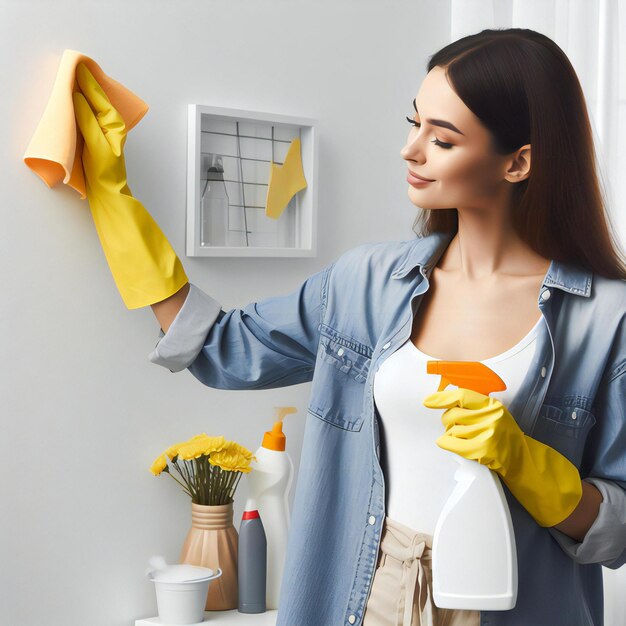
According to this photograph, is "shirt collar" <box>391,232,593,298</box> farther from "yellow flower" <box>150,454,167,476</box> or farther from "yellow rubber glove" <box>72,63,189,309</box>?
"yellow flower" <box>150,454,167,476</box>

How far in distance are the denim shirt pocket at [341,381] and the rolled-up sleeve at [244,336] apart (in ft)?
0.23

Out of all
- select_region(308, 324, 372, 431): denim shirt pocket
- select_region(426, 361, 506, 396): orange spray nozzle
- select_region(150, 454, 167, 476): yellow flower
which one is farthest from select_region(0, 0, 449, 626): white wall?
select_region(426, 361, 506, 396): orange spray nozzle

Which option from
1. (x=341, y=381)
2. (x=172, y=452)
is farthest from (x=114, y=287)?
(x=341, y=381)

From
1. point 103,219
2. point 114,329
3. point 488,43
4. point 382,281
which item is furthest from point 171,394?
point 488,43

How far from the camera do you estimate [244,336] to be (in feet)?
3.95

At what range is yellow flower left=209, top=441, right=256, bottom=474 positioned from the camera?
1333mm

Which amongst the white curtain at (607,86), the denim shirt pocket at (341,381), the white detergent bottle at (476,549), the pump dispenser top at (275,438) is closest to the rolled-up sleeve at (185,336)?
the denim shirt pocket at (341,381)

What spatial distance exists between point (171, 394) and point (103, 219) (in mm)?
311

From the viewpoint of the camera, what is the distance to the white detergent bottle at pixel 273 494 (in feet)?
4.58

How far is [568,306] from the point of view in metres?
1.06

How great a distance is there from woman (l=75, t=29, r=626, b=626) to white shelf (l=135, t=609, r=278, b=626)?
0.75ft

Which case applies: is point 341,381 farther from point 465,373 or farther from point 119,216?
point 119,216

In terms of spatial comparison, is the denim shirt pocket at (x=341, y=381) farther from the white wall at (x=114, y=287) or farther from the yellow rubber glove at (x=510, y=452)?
the white wall at (x=114, y=287)

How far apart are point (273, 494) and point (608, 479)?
1.79 ft
